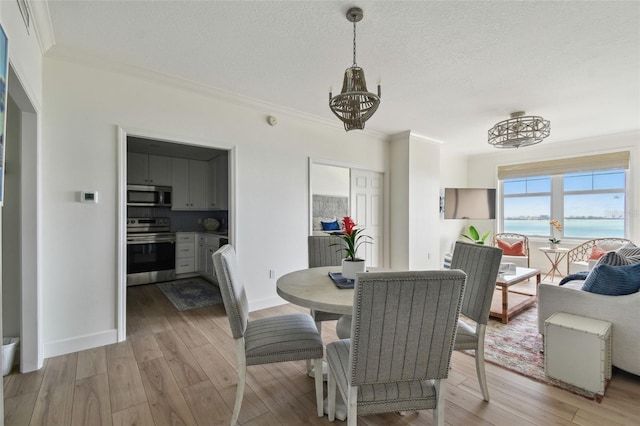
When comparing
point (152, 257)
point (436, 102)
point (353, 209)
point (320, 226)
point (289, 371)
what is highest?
point (436, 102)

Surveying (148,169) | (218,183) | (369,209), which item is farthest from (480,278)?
(148,169)

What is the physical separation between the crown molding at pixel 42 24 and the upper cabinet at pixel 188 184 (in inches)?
117

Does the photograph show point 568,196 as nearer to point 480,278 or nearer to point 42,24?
point 480,278

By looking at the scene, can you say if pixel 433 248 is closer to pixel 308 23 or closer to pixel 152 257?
pixel 308 23

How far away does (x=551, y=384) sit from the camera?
196 centimetres

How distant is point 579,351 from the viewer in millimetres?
1897

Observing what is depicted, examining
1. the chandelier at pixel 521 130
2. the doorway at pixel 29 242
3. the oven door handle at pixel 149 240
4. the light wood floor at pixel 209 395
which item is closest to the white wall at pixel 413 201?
the chandelier at pixel 521 130

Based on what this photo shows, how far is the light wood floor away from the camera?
1.63m

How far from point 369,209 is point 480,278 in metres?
2.93

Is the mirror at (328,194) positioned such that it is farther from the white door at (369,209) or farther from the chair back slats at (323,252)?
the chair back slats at (323,252)

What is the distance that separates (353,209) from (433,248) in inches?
69.2

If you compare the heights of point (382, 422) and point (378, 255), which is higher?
point (378, 255)

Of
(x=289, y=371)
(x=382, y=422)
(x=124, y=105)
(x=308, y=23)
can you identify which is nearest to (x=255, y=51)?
(x=308, y=23)

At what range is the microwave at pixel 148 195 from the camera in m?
4.60
